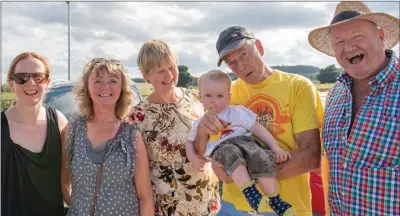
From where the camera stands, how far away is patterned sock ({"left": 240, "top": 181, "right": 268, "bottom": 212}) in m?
2.88

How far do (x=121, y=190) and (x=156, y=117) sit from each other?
0.62 meters

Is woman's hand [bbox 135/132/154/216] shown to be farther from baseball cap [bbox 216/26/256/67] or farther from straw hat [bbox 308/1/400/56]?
straw hat [bbox 308/1/400/56]

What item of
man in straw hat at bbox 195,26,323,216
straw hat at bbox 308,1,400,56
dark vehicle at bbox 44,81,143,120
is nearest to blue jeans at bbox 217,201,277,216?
man in straw hat at bbox 195,26,323,216

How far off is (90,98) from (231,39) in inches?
45.7

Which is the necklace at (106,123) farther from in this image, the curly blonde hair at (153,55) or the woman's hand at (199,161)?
the woman's hand at (199,161)

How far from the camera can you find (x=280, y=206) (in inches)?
114

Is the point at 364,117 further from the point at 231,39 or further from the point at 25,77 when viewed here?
the point at 25,77

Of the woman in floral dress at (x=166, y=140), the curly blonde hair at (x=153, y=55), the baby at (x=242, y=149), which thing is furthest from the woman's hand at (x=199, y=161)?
the curly blonde hair at (x=153, y=55)

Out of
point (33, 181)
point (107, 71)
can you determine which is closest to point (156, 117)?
point (107, 71)

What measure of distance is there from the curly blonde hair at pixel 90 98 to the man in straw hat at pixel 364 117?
1.48 m

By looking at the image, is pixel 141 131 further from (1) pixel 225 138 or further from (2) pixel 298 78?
(2) pixel 298 78

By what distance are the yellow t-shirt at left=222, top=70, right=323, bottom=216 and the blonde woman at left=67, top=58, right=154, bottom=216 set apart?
723 mm

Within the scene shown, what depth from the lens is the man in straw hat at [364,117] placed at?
2588 mm

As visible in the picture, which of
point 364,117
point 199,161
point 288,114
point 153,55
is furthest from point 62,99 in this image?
point 364,117
